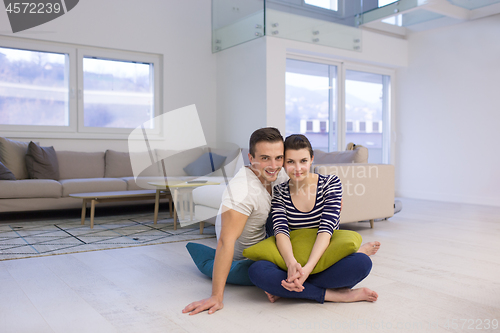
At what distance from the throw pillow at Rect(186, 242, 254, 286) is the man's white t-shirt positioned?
0.07 meters

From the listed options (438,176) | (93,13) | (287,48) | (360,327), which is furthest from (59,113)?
(438,176)

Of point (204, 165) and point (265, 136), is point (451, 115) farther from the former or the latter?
point (265, 136)

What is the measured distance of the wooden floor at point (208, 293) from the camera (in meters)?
1.67

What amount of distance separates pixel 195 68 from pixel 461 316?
17.0 ft

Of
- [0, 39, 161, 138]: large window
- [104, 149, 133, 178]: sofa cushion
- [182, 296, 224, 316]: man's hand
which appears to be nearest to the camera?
[182, 296, 224, 316]: man's hand

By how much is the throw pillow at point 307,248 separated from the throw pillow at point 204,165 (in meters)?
3.57

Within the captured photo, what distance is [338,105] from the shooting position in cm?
631

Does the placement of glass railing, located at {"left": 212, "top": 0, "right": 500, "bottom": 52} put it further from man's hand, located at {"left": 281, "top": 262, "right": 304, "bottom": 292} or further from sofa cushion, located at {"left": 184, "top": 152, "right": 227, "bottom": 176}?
man's hand, located at {"left": 281, "top": 262, "right": 304, "bottom": 292}

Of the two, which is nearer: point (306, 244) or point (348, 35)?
point (306, 244)

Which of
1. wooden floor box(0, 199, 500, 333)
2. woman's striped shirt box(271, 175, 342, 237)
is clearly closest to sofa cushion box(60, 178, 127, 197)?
wooden floor box(0, 199, 500, 333)

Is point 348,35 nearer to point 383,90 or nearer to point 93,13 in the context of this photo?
point 383,90

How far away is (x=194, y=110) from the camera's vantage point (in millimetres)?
6316

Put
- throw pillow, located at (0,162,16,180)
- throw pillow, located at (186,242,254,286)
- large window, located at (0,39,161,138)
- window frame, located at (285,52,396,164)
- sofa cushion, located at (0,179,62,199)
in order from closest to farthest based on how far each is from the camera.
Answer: throw pillow, located at (186,242,254,286)
sofa cushion, located at (0,179,62,199)
throw pillow, located at (0,162,16,180)
large window, located at (0,39,161,138)
window frame, located at (285,52,396,164)

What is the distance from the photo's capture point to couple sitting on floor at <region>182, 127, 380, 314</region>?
5.94 ft
